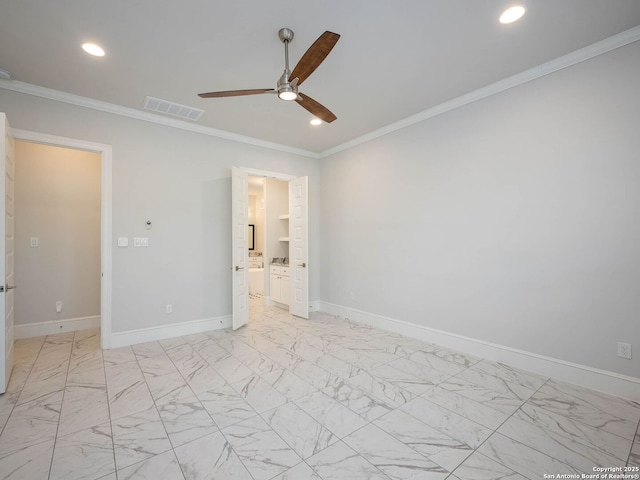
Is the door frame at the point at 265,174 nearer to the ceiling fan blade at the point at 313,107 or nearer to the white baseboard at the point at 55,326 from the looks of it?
the ceiling fan blade at the point at 313,107

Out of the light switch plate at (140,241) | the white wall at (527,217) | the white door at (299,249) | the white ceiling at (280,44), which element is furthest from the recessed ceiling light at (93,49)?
the white wall at (527,217)

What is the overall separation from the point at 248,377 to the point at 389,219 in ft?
9.21

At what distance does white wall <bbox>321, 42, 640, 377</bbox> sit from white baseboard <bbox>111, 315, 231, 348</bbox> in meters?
2.42

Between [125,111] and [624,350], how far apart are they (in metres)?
5.70

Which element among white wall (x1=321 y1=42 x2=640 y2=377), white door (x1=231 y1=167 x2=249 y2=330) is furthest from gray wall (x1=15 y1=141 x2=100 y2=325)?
white wall (x1=321 y1=42 x2=640 y2=377)

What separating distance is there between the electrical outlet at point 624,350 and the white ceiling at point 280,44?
256cm

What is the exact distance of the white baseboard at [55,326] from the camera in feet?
12.9

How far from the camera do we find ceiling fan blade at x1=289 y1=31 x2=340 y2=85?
5.90 feet

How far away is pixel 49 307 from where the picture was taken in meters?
4.12

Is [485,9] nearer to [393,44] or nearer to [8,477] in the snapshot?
[393,44]

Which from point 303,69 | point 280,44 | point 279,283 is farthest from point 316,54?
point 279,283

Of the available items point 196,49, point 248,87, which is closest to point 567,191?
point 248,87

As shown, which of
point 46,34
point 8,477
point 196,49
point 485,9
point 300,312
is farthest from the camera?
point 300,312

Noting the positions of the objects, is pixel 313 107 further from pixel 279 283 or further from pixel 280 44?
pixel 279 283
